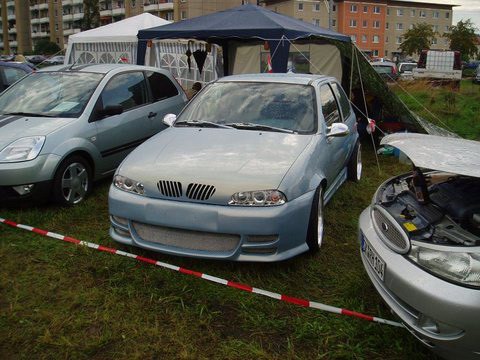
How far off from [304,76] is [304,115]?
839 mm

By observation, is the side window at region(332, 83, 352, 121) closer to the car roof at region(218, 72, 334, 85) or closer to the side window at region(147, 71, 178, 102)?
the car roof at region(218, 72, 334, 85)

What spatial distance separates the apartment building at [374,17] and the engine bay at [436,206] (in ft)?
225

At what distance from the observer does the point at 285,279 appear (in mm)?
3373

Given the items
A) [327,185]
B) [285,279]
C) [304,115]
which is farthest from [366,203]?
[285,279]

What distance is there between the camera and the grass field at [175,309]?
2578 millimetres

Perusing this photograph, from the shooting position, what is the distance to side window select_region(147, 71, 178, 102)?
6223 millimetres

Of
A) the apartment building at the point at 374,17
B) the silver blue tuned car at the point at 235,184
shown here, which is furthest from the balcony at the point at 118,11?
the silver blue tuned car at the point at 235,184

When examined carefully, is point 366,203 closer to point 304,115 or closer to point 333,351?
point 304,115

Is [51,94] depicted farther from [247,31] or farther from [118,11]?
[118,11]

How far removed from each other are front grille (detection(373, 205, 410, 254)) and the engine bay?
4 centimetres

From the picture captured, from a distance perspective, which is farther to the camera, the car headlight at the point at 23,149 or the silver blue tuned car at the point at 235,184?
the car headlight at the point at 23,149

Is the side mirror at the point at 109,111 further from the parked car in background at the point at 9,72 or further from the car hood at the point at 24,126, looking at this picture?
the parked car in background at the point at 9,72

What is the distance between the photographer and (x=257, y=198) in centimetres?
318

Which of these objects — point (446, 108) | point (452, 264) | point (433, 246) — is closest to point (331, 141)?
point (433, 246)
